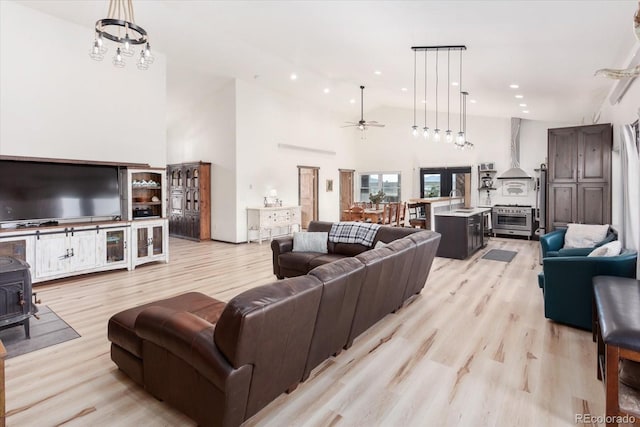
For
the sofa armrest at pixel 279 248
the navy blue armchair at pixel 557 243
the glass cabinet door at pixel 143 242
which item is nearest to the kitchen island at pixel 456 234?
the navy blue armchair at pixel 557 243

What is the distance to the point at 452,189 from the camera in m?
10.4

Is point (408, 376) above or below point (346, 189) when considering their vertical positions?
below

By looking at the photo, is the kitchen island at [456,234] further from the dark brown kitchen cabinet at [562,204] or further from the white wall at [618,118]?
the white wall at [618,118]

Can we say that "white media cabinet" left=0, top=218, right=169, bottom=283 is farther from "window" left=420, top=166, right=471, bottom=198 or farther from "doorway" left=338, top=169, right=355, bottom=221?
"window" left=420, top=166, right=471, bottom=198

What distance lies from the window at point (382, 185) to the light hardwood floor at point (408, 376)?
24.9 feet

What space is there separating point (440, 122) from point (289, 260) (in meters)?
8.11

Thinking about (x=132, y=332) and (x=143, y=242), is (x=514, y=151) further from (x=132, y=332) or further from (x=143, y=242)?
(x=132, y=332)

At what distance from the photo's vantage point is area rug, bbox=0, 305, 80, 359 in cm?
296

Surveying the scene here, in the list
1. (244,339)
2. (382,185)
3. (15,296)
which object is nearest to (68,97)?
(15,296)

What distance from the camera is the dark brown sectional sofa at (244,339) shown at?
1.67 m

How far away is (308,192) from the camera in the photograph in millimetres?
10789

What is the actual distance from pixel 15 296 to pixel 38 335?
0.44m

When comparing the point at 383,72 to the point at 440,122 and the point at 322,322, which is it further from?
the point at 322,322

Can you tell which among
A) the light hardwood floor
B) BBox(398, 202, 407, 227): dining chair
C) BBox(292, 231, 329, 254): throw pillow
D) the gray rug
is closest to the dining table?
BBox(398, 202, 407, 227): dining chair
